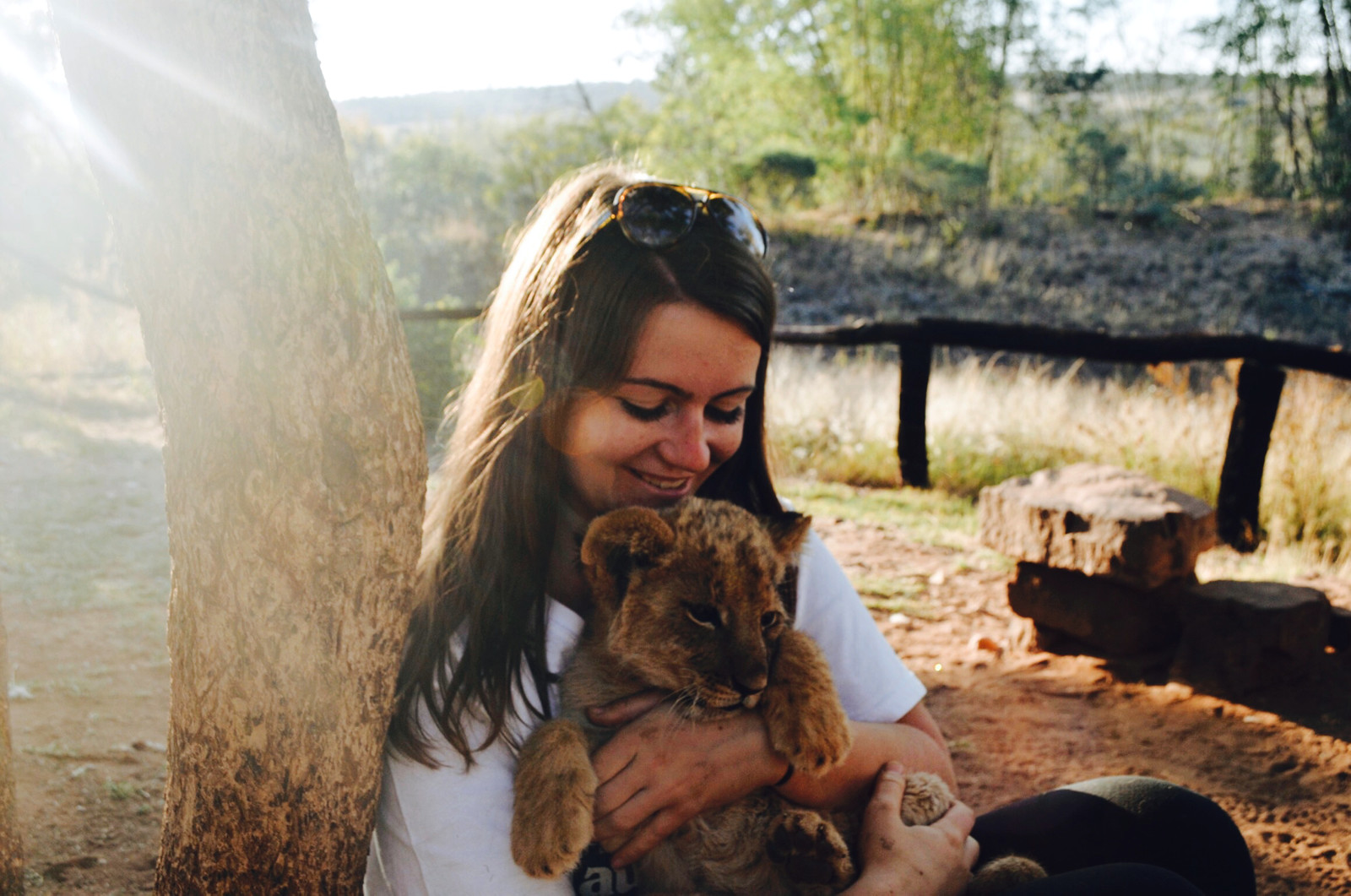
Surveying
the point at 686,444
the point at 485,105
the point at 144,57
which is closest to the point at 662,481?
the point at 686,444

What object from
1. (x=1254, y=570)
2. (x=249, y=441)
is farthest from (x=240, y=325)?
(x=1254, y=570)

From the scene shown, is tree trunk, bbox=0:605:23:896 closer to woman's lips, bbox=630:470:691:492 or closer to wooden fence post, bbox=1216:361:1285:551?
woman's lips, bbox=630:470:691:492

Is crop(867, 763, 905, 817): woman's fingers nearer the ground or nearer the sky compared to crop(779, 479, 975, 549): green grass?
nearer the sky

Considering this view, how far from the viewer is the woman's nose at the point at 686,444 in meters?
2.31

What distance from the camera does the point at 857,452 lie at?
10.0m

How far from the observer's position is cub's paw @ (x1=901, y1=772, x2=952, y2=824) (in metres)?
2.24

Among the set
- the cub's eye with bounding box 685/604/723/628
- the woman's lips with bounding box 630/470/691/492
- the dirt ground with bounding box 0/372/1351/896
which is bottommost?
the dirt ground with bounding box 0/372/1351/896

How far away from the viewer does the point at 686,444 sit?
2.33 m

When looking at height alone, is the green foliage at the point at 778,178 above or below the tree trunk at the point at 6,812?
above

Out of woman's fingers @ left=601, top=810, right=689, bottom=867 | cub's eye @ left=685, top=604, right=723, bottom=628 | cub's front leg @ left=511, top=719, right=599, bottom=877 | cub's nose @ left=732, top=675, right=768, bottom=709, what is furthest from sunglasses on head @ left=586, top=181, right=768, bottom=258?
woman's fingers @ left=601, top=810, right=689, bottom=867

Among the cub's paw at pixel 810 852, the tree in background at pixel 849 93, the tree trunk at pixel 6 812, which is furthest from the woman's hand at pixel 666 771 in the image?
the tree in background at pixel 849 93

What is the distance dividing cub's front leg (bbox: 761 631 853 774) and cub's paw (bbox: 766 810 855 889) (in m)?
0.13

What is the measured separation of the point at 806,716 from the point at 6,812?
1.89 meters

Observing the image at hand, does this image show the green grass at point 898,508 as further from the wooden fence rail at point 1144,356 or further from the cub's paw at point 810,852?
the cub's paw at point 810,852
